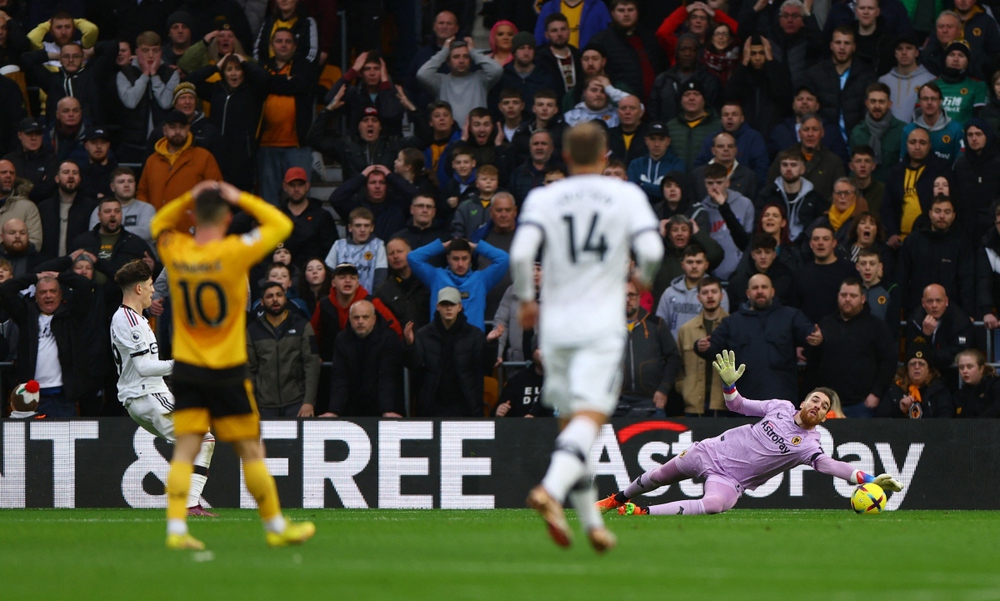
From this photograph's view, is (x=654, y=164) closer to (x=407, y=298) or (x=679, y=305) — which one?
(x=679, y=305)

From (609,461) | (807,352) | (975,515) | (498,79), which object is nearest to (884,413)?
(807,352)

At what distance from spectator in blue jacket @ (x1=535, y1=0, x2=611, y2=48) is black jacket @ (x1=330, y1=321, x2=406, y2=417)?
18.8 ft

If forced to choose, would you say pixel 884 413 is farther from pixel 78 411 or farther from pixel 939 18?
pixel 78 411

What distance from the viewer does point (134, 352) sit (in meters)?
12.6

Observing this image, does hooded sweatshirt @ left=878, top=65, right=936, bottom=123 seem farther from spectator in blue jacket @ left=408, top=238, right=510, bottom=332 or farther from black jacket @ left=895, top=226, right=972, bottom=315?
spectator in blue jacket @ left=408, top=238, right=510, bottom=332

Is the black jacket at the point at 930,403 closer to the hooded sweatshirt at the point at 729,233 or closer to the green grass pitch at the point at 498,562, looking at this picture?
the hooded sweatshirt at the point at 729,233

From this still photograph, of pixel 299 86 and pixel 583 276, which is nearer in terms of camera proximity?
pixel 583 276

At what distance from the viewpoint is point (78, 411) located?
1684cm

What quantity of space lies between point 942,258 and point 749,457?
15.6 ft

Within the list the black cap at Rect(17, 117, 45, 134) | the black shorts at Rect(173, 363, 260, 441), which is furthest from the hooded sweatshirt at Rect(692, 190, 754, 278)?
the black shorts at Rect(173, 363, 260, 441)

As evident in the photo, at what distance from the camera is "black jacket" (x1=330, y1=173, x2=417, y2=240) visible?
17.8 meters

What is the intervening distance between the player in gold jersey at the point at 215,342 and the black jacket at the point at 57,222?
9359mm

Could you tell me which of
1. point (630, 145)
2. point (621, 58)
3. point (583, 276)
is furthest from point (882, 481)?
point (621, 58)

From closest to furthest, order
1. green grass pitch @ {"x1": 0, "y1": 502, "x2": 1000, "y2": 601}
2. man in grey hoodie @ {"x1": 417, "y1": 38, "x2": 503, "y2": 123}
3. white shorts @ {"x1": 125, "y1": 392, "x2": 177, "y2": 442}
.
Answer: green grass pitch @ {"x1": 0, "y1": 502, "x2": 1000, "y2": 601}
white shorts @ {"x1": 125, "y1": 392, "x2": 177, "y2": 442}
man in grey hoodie @ {"x1": 417, "y1": 38, "x2": 503, "y2": 123}
